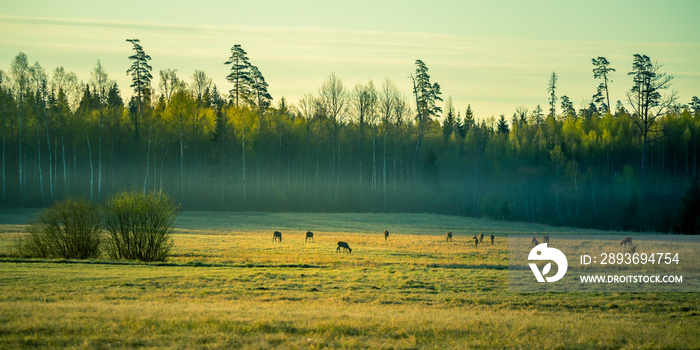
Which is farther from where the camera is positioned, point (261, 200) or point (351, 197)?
point (351, 197)

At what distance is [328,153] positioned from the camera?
9088cm

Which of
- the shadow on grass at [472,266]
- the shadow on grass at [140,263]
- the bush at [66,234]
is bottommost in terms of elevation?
the shadow on grass at [472,266]

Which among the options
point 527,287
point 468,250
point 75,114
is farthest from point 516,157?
point 527,287

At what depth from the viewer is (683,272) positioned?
25.3m

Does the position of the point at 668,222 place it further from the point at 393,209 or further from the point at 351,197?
the point at 351,197

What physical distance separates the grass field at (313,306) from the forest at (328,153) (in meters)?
43.9

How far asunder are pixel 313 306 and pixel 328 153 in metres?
73.6

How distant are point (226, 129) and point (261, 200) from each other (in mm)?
11425

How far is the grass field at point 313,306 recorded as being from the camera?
12.7 m

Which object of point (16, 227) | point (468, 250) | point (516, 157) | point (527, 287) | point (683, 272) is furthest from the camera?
point (516, 157)

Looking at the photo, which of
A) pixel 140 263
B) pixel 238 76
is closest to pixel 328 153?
pixel 238 76
